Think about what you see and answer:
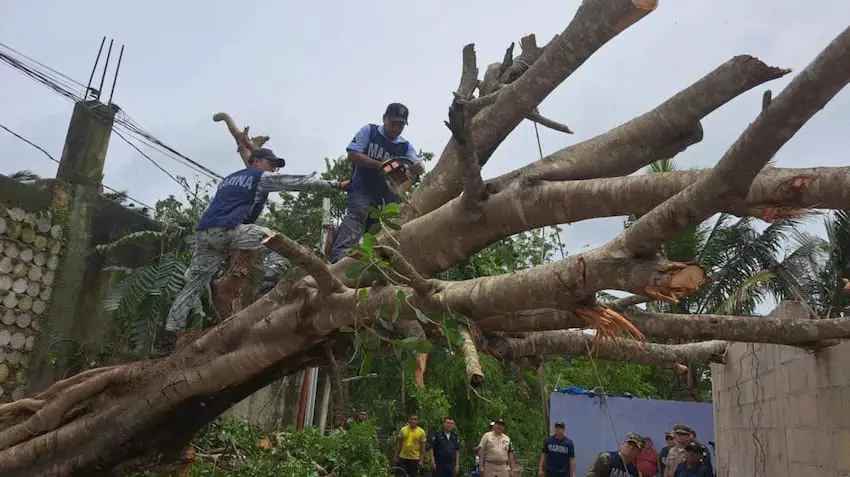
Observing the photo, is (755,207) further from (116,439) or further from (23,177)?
(23,177)

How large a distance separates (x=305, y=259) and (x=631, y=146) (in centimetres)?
173

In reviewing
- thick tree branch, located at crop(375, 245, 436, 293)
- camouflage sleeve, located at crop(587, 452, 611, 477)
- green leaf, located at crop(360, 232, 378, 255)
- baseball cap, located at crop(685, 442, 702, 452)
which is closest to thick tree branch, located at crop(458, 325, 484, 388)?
thick tree branch, located at crop(375, 245, 436, 293)

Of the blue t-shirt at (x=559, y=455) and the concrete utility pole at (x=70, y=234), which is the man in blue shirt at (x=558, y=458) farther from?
the concrete utility pole at (x=70, y=234)

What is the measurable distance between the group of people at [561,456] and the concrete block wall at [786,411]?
432 mm

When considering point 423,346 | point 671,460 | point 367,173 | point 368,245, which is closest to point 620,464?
point 671,460

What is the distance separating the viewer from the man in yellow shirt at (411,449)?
1018 cm

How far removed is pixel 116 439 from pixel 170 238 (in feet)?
14.6

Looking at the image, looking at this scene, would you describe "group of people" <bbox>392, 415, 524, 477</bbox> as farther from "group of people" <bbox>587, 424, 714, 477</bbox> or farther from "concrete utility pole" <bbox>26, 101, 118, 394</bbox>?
"concrete utility pole" <bbox>26, 101, 118, 394</bbox>

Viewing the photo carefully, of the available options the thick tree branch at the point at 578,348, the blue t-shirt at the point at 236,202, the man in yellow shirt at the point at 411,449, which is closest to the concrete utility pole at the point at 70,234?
the blue t-shirt at the point at 236,202

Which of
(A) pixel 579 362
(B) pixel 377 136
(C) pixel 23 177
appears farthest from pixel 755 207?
(A) pixel 579 362

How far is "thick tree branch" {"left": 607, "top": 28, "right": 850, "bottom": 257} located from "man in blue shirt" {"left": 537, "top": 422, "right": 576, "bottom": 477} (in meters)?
7.13

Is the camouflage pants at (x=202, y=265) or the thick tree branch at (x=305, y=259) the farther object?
the camouflage pants at (x=202, y=265)

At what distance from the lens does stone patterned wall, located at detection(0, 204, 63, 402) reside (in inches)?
299

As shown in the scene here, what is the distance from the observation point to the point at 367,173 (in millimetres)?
5477
